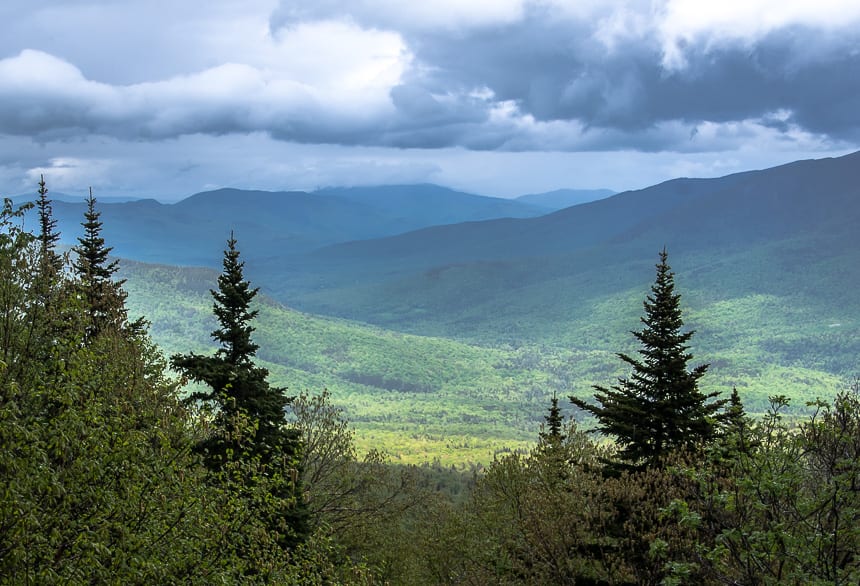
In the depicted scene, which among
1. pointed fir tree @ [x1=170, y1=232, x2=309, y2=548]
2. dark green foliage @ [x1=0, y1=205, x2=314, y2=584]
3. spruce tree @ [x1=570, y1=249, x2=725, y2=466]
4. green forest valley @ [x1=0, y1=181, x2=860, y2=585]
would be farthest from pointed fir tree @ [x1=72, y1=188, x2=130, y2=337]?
spruce tree @ [x1=570, y1=249, x2=725, y2=466]

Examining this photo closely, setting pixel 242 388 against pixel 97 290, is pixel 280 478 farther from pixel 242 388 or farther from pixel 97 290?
pixel 97 290

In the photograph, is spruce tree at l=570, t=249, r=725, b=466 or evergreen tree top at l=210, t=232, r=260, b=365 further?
evergreen tree top at l=210, t=232, r=260, b=365

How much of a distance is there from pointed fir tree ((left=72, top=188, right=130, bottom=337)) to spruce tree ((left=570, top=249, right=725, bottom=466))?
2052cm

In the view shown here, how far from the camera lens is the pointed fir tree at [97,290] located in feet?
108

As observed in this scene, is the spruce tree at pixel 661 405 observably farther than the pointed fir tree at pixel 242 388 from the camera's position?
Yes

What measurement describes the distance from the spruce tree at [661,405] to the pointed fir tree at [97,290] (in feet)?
67.3

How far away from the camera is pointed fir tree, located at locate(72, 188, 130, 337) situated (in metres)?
33.0

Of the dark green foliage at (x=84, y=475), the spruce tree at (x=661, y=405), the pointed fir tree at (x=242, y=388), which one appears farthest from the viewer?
the spruce tree at (x=661, y=405)

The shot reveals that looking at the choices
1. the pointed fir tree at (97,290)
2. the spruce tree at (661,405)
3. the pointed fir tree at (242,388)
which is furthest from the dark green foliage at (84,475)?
the spruce tree at (661,405)

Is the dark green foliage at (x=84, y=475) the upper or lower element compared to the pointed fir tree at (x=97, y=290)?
lower

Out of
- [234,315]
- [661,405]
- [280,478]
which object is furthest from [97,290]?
[661,405]

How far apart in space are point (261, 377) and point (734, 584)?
73.0 feet

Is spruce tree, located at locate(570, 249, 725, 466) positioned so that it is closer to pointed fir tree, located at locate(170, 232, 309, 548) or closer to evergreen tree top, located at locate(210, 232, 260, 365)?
pointed fir tree, located at locate(170, 232, 309, 548)

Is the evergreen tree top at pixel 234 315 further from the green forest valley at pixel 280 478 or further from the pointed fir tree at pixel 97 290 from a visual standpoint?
the pointed fir tree at pixel 97 290
